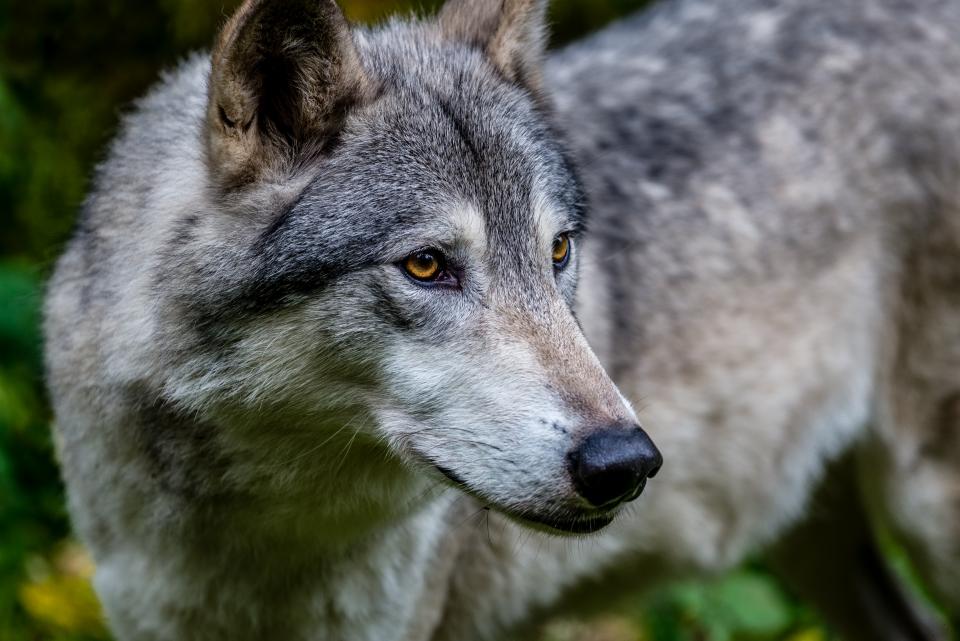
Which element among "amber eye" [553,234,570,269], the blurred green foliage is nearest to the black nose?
"amber eye" [553,234,570,269]

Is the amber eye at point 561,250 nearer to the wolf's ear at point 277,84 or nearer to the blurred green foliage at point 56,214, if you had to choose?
the wolf's ear at point 277,84

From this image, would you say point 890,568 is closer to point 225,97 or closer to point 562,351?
point 562,351

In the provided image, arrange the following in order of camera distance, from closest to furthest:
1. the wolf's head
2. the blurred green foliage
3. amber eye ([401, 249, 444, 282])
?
the wolf's head < amber eye ([401, 249, 444, 282]) < the blurred green foliage

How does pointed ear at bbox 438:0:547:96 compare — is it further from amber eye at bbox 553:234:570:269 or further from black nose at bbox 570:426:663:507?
black nose at bbox 570:426:663:507

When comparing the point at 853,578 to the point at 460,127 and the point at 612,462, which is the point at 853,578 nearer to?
the point at 612,462

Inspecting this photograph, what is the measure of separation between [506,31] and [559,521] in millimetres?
1398

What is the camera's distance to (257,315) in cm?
276

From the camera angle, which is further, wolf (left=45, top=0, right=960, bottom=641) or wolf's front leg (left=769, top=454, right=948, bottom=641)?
wolf's front leg (left=769, top=454, right=948, bottom=641)

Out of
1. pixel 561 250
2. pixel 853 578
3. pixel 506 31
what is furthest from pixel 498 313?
pixel 853 578

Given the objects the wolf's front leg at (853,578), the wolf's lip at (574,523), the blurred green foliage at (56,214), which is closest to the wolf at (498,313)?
the wolf's lip at (574,523)

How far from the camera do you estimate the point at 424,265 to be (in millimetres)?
2756

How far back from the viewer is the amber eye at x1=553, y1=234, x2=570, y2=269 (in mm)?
3049

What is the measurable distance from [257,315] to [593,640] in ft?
11.9

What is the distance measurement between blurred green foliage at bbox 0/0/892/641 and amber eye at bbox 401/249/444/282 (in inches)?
106
